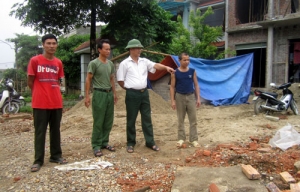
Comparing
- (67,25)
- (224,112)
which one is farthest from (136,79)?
(67,25)

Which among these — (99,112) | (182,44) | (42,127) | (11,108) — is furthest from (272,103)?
(11,108)

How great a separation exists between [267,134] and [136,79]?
2884 millimetres

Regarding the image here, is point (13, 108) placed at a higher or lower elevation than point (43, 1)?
lower

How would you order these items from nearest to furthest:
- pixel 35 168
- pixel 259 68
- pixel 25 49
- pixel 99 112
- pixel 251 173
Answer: pixel 251 173
pixel 35 168
pixel 99 112
pixel 259 68
pixel 25 49

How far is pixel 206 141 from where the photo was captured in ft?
16.2

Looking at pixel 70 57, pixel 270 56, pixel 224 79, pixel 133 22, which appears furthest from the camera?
pixel 70 57

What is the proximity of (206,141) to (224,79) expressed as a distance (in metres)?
5.42

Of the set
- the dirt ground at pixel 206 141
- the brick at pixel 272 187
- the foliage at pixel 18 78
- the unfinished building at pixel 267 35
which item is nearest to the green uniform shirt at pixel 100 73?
the dirt ground at pixel 206 141

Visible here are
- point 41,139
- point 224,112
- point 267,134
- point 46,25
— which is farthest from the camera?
point 46,25

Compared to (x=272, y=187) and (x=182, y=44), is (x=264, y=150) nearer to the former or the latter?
(x=272, y=187)

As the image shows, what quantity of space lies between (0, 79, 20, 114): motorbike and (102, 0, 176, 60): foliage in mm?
4037

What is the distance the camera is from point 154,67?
4402mm

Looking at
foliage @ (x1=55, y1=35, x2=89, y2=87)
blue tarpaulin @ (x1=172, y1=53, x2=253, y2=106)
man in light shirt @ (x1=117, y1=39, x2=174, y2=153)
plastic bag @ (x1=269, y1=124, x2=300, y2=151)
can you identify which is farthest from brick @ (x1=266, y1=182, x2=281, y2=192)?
foliage @ (x1=55, y1=35, x2=89, y2=87)

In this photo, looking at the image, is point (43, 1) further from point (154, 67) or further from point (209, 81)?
point (154, 67)
